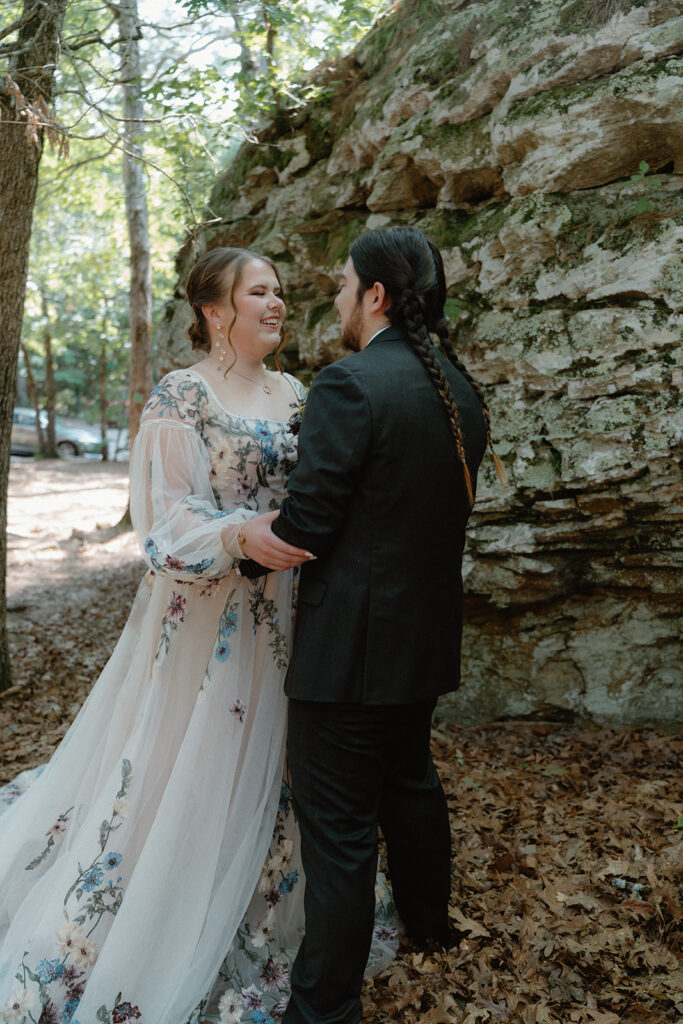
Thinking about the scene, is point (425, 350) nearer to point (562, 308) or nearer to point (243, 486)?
point (243, 486)

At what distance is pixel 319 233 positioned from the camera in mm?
5539

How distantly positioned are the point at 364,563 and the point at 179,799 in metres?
1.03

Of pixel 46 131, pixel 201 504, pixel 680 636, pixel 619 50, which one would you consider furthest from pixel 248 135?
pixel 680 636

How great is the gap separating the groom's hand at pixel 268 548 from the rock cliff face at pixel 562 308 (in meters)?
2.23

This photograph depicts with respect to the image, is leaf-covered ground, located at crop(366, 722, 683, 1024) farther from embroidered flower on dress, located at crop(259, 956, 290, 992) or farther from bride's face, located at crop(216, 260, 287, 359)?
bride's face, located at crop(216, 260, 287, 359)

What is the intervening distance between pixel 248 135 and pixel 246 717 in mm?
4674

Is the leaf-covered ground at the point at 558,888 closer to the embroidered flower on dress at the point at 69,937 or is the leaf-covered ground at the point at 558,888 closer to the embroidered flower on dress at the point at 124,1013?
the embroidered flower on dress at the point at 124,1013

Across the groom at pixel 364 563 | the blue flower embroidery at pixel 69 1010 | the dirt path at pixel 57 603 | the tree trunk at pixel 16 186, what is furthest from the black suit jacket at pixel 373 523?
the tree trunk at pixel 16 186

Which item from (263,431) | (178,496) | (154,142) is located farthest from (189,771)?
(154,142)

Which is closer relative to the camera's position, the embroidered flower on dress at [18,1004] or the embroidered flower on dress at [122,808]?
the embroidered flower on dress at [18,1004]

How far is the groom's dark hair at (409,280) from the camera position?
2211mm

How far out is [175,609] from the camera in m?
2.70

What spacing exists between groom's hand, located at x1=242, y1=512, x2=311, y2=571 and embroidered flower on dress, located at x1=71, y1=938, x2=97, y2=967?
1311 millimetres

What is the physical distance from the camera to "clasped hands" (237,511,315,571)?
7.28 feet
